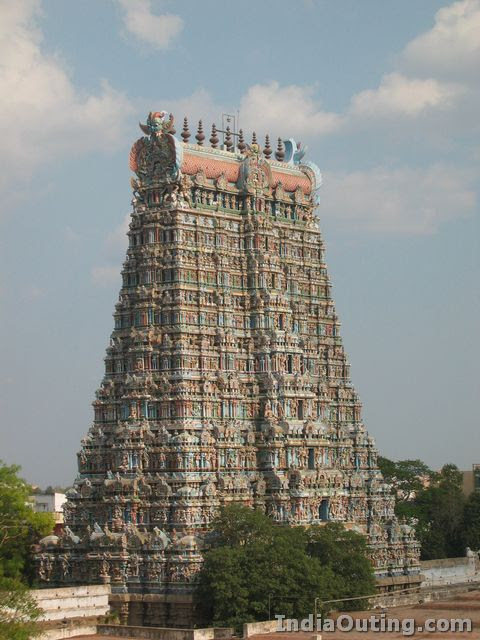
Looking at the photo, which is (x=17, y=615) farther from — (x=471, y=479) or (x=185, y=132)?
(x=471, y=479)

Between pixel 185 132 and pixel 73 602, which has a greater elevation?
pixel 185 132

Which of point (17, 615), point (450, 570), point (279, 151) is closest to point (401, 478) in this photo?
point (450, 570)

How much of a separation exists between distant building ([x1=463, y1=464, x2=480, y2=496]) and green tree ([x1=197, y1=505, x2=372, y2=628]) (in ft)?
177

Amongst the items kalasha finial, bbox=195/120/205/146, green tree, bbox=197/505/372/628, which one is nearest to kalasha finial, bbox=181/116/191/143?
kalasha finial, bbox=195/120/205/146

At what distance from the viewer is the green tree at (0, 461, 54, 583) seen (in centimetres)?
8494

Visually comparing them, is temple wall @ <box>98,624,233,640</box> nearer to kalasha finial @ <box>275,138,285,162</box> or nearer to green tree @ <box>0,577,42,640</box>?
green tree @ <box>0,577,42,640</box>

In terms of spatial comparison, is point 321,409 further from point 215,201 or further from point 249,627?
point 249,627

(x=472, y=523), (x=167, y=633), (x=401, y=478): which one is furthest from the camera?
(x=401, y=478)

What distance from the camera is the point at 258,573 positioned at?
2881 inches

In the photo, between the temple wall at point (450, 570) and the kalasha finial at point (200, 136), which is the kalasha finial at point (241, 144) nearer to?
the kalasha finial at point (200, 136)

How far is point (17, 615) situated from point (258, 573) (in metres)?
12.7

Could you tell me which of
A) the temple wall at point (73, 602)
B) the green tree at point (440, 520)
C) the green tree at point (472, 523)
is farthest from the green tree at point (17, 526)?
the green tree at point (472, 523)

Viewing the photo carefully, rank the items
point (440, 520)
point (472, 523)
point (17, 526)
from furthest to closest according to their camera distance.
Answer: point (440, 520) → point (472, 523) → point (17, 526)

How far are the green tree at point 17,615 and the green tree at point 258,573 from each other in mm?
10042
